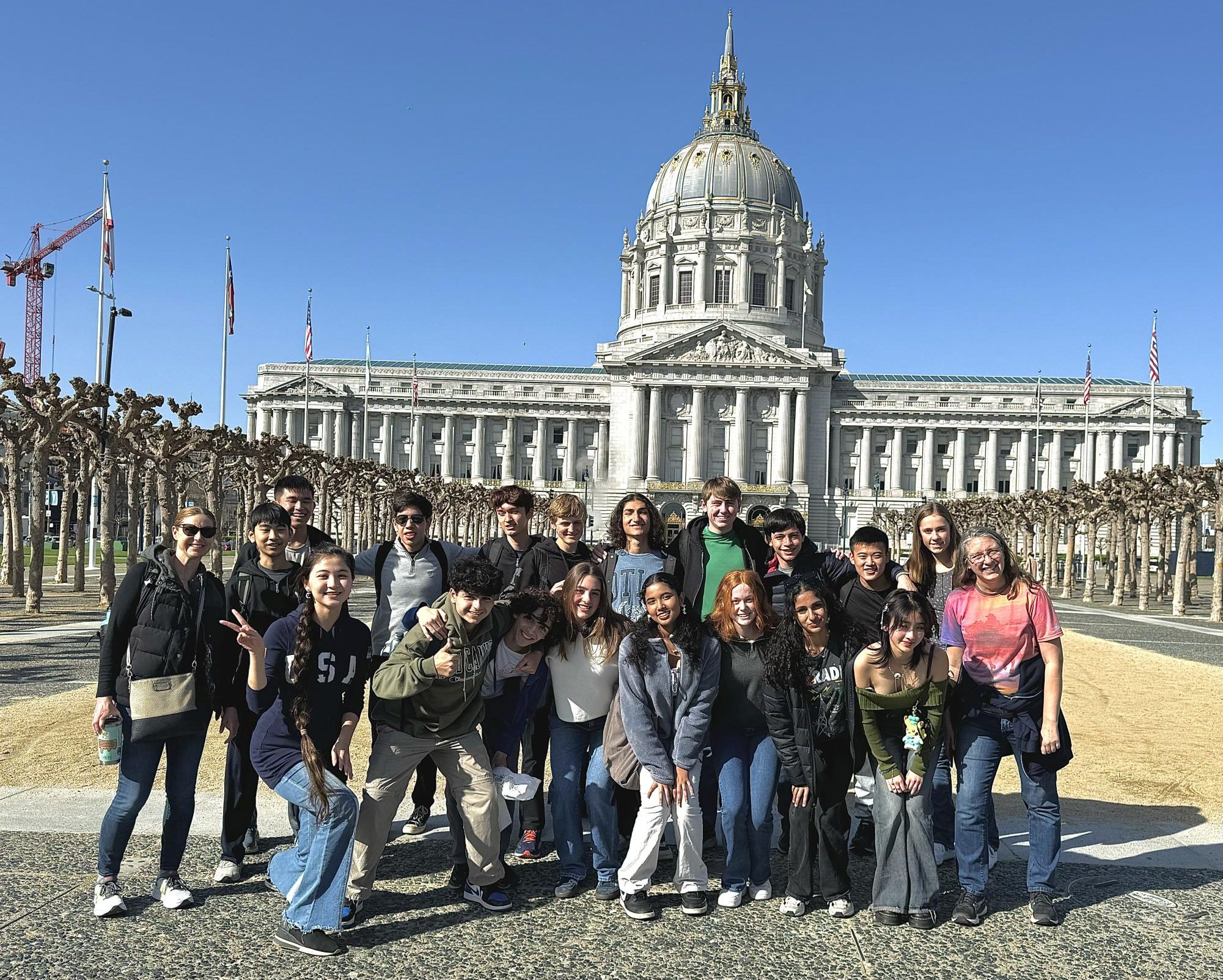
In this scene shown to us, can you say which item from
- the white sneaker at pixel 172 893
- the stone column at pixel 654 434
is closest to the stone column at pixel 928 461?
the stone column at pixel 654 434

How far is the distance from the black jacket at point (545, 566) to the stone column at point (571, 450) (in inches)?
3824

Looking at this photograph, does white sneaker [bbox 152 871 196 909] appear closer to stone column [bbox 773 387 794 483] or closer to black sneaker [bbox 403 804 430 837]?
black sneaker [bbox 403 804 430 837]

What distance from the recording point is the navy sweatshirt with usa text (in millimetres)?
5594

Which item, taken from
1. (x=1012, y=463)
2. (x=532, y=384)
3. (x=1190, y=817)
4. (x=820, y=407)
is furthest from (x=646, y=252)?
(x=1190, y=817)

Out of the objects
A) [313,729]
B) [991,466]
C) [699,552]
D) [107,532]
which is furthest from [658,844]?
[991,466]

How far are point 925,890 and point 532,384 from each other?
102003 mm

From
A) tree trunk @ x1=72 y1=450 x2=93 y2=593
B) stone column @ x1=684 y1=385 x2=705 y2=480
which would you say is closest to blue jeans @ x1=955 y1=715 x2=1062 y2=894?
tree trunk @ x1=72 y1=450 x2=93 y2=593

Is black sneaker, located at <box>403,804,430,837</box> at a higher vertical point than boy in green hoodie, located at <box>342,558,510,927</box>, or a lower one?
lower

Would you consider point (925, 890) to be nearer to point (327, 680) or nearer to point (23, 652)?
point (327, 680)

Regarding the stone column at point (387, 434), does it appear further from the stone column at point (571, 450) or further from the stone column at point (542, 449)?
the stone column at point (571, 450)

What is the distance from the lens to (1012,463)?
101062mm

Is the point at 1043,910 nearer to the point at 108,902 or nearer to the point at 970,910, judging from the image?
the point at 970,910

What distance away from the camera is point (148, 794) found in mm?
5703

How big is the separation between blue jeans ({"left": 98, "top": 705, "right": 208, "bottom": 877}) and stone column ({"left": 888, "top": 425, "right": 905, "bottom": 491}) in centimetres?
10052
